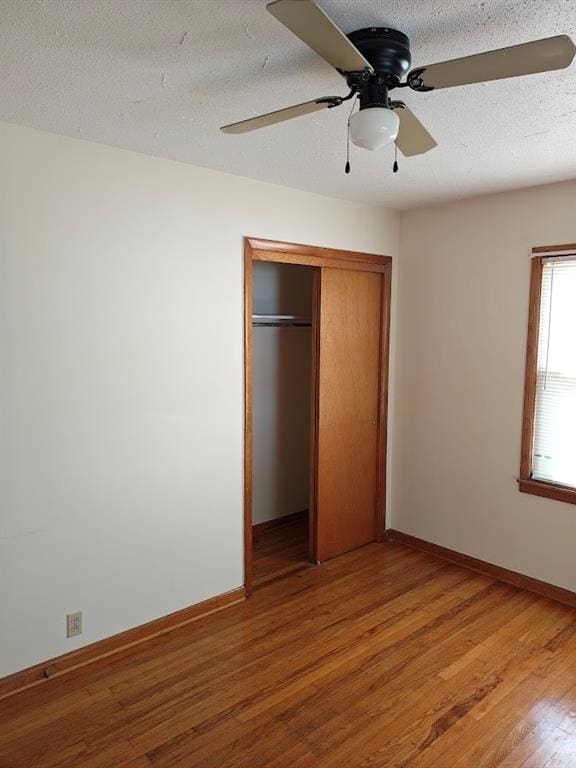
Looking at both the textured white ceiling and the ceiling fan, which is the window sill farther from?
the ceiling fan

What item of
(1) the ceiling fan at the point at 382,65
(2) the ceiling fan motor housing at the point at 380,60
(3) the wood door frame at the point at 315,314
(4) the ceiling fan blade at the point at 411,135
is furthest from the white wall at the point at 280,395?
(2) the ceiling fan motor housing at the point at 380,60

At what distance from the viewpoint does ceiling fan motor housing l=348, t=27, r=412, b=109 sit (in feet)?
5.21

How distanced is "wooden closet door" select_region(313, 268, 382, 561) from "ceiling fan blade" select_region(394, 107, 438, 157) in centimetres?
178

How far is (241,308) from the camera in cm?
330

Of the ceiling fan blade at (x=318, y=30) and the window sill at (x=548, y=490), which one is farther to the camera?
the window sill at (x=548, y=490)

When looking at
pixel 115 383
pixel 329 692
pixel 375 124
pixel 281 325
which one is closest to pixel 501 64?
pixel 375 124

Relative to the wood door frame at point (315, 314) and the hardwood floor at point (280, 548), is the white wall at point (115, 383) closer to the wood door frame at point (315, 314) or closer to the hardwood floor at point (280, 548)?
the wood door frame at point (315, 314)

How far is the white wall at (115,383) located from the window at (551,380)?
1.62 metres

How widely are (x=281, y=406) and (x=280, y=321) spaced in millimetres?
701

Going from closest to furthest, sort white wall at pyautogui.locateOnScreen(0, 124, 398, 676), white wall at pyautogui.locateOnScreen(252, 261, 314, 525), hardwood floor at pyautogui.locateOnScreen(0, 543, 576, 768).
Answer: hardwood floor at pyautogui.locateOnScreen(0, 543, 576, 768) < white wall at pyautogui.locateOnScreen(0, 124, 398, 676) < white wall at pyautogui.locateOnScreen(252, 261, 314, 525)

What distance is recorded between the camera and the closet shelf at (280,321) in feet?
13.6

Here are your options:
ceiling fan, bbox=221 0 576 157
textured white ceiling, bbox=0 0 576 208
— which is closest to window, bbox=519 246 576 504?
textured white ceiling, bbox=0 0 576 208

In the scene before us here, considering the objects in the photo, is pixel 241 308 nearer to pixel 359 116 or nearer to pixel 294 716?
pixel 359 116

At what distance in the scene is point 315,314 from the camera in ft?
12.4
